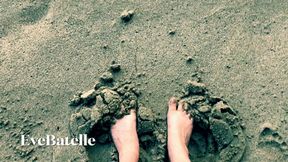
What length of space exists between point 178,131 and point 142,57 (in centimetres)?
47

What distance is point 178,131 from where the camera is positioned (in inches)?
89.7

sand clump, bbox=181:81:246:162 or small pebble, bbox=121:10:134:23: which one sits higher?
small pebble, bbox=121:10:134:23

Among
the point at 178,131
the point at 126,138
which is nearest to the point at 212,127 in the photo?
the point at 178,131

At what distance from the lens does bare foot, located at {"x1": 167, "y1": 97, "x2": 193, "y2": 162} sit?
2.21 m

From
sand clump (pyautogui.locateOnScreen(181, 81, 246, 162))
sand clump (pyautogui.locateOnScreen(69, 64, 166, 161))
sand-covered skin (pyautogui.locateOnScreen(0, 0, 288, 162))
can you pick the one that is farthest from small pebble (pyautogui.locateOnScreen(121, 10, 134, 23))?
sand clump (pyautogui.locateOnScreen(181, 81, 246, 162))

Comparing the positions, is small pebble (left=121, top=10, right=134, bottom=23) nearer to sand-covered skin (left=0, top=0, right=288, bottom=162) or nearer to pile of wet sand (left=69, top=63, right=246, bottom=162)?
sand-covered skin (left=0, top=0, right=288, bottom=162)

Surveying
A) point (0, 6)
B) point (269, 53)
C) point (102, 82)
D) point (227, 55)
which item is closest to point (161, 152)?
point (102, 82)

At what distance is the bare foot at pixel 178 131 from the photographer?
2.21 meters

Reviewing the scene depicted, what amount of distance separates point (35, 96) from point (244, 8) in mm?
1286

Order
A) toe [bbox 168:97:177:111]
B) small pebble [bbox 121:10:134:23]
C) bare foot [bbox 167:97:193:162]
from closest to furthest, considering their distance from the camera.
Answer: bare foot [bbox 167:97:193:162] < toe [bbox 168:97:177:111] < small pebble [bbox 121:10:134:23]

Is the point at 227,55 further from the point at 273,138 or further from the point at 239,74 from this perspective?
the point at 273,138

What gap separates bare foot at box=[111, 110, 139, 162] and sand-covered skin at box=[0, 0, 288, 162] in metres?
0.13

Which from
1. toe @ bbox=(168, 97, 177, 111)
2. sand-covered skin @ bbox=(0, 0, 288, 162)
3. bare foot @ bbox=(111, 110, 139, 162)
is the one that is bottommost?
bare foot @ bbox=(111, 110, 139, 162)

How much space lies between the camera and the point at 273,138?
7.22 feet
